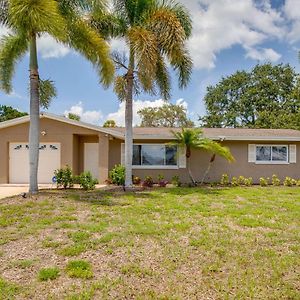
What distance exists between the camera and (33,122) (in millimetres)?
11383

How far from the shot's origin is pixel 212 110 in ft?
125

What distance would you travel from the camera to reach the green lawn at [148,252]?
162 inches

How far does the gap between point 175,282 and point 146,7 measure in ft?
35.7

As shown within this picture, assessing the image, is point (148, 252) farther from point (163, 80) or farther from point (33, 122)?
point (163, 80)

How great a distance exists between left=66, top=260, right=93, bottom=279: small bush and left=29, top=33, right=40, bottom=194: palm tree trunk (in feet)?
23.5

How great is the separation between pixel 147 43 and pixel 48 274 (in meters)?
8.92

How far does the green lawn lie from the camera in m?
4.11

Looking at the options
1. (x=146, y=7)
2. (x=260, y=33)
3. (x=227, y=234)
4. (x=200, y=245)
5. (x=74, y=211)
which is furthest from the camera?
(x=260, y=33)

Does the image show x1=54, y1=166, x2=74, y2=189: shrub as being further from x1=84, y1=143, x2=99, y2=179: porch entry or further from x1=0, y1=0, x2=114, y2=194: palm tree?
x1=84, y1=143, x2=99, y2=179: porch entry

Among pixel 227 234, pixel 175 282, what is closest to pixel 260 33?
pixel 227 234

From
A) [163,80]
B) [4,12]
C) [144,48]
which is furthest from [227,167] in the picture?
[4,12]

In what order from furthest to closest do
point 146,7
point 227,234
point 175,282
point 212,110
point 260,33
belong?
1. point 212,110
2. point 260,33
3. point 146,7
4. point 227,234
5. point 175,282

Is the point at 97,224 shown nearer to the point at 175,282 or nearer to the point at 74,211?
the point at 74,211

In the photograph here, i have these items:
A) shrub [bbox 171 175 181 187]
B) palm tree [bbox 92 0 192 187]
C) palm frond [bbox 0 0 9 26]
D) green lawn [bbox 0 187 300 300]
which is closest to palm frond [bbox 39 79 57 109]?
palm frond [bbox 0 0 9 26]
